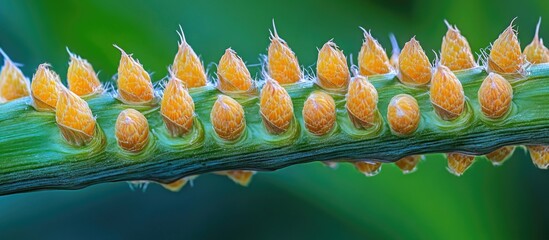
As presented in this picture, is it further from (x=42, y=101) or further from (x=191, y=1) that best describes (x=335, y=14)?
(x=42, y=101)

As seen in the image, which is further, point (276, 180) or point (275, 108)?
point (276, 180)

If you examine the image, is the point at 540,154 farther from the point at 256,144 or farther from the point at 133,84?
the point at 133,84

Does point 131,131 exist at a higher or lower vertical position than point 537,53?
lower

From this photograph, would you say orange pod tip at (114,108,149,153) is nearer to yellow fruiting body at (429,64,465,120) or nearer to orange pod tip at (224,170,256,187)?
orange pod tip at (224,170,256,187)

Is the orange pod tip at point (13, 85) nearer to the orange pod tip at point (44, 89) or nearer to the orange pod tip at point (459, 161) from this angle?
the orange pod tip at point (44, 89)

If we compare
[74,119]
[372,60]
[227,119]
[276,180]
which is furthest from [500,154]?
[276,180]

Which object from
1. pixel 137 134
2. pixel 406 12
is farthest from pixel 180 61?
pixel 406 12

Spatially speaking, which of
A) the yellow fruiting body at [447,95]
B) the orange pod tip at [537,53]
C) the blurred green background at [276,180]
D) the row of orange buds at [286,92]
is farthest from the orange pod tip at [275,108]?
the blurred green background at [276,180]
